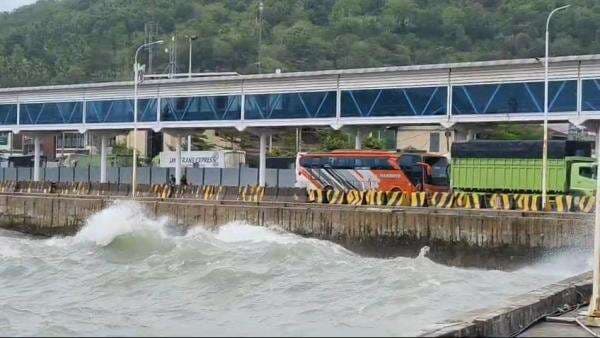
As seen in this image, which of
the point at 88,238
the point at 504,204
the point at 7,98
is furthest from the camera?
the point at 7,98

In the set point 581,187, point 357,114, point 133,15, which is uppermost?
point 133,15

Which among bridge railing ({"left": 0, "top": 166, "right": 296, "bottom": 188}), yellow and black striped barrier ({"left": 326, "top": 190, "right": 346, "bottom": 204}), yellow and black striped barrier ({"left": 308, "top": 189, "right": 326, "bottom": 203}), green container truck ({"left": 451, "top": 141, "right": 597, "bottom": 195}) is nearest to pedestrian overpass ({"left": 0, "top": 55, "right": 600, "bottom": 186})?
green container truck ({"left": 451, "top": 141, "right": 597, "bottom": 195})

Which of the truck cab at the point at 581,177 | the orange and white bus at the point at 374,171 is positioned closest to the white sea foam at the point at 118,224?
the orange and white bus at the point at 374,171

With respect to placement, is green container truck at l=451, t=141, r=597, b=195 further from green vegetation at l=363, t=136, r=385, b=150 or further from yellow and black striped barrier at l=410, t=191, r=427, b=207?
green vegetation at l=363, t=136, r=385, b=150

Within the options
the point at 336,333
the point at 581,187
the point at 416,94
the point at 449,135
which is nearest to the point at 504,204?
the point at 581,187

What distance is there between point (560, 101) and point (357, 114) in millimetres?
10594

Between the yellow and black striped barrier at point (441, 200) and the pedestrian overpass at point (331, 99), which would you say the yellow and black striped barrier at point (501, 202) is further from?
the pedestrian overpass at point (331, 99)

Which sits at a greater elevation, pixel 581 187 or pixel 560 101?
pixel 560 101

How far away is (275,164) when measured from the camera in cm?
6638

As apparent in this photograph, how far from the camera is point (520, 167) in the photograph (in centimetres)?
4103

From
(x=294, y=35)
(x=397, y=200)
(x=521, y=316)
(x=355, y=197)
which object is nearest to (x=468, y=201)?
(x=397, y=200)

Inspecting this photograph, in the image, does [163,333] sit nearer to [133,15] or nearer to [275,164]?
[275,164]

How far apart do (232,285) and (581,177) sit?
64.8 feet

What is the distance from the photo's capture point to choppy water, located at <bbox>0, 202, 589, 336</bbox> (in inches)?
722
